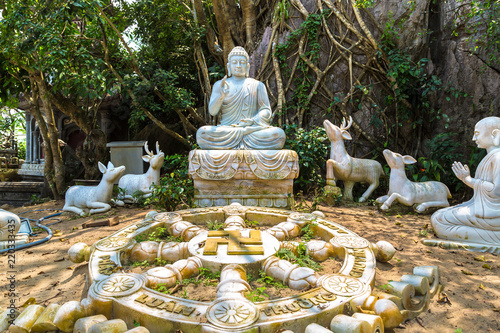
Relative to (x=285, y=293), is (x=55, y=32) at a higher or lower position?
higher

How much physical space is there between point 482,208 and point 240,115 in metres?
4.06

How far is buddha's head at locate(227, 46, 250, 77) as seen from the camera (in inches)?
239

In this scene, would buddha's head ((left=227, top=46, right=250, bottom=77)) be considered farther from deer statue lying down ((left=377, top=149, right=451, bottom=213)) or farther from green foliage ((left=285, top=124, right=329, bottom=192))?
deer statue lying down ((left=377, top=149, right=451, bottom=213))

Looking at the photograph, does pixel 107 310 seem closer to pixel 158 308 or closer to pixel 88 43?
pixel 158 308

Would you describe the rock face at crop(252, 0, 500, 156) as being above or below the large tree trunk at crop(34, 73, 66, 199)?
above

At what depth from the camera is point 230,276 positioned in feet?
7.65

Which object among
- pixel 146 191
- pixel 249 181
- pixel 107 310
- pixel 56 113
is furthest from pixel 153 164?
pixel 56 113

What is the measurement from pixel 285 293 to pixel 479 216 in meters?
2.58

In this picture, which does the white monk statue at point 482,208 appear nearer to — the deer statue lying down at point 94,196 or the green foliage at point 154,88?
the deer statue lying down at point 94,196

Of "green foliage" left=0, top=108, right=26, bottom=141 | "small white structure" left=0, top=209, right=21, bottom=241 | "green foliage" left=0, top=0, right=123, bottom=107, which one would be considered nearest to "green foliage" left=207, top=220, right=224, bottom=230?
"small white structure" left=0, top=209, right=21, bottom=241

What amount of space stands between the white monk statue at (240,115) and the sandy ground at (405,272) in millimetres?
1848

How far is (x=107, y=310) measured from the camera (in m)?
2.01

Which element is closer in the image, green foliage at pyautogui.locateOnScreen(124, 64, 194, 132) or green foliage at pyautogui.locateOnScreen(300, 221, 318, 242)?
green foliage at pyautogui.locateOnScreen(300, 221, 318, 242)

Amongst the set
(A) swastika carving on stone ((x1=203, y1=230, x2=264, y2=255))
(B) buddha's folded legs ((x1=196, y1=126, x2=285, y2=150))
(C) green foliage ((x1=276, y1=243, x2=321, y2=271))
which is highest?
(B) buddha's folded legs ((x1=196, y1=126, x2=285, y2=150))
